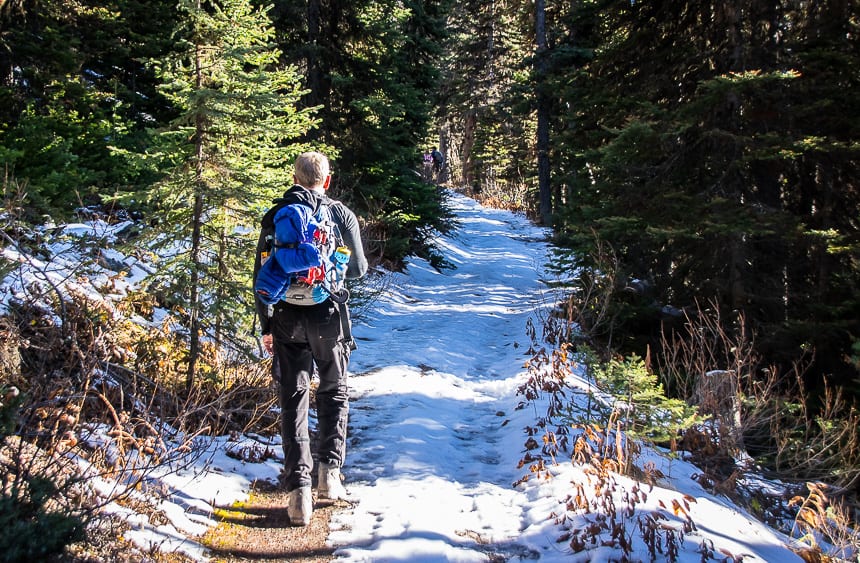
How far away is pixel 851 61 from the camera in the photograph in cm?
804

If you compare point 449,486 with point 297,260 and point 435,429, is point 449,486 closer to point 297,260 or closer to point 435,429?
point 435,429

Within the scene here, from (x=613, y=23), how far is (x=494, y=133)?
24.9m

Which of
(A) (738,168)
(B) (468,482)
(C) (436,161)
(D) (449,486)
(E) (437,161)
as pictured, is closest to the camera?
(D) (449,486)

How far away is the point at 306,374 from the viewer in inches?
166

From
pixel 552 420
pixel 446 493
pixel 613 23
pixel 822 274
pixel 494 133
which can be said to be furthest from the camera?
pixel 494 133

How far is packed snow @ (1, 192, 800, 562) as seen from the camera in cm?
376

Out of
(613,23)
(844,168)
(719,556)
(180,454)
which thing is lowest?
(719,556)

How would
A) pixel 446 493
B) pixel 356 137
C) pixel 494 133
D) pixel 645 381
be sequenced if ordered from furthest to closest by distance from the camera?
pixel 494 133 → pixel 356 137 → pixel 645 381 → pixel 446 493

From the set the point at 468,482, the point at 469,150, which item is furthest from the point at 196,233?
the point at 469,150

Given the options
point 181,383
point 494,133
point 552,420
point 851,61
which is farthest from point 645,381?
point 494,133

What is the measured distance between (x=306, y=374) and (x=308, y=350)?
0.56ft

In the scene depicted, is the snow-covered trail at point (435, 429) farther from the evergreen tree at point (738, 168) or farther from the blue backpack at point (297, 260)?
the evergreen tree at point (738, 168)

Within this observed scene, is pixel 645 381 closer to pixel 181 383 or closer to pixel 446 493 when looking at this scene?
pixel 446 493

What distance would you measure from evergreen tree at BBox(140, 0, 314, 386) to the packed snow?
134 cm
